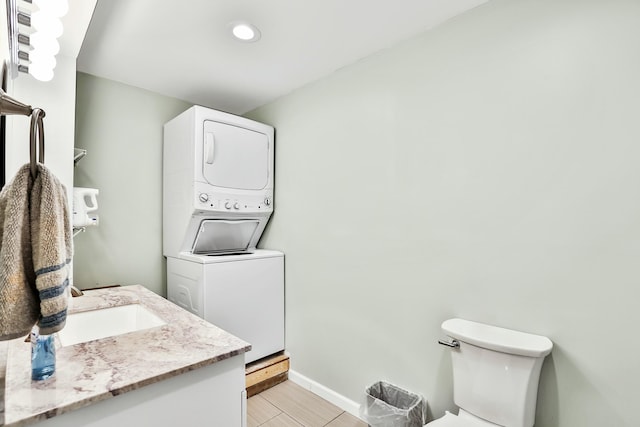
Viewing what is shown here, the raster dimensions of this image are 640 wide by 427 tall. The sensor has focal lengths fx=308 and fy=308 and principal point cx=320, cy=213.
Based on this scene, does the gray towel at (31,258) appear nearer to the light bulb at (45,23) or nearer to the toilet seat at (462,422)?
the light bulb at (45,23)

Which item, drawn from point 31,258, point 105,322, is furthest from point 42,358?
point 105,322

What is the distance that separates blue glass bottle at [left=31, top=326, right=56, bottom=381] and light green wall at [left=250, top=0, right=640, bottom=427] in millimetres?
1585

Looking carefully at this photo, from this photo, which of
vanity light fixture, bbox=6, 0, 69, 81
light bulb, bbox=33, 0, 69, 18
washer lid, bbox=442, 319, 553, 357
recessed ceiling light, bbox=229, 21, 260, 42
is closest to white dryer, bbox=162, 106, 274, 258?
recessed ceiling light, bbox=229, 21, 260, 42

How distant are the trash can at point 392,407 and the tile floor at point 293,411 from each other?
0.28 m

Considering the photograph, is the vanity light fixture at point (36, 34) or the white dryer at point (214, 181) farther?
the white dryer at point (214, 181)

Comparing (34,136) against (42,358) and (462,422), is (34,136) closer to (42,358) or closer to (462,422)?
(42,358)

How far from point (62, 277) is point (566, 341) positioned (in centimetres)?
178

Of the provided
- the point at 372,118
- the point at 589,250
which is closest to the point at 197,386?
the point at 589,250

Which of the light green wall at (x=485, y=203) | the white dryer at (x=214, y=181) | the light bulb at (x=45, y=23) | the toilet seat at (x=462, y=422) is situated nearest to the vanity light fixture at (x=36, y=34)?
the light bulb at (x=45, y=23)

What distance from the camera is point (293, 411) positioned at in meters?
2.13

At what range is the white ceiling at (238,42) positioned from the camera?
5.33ft

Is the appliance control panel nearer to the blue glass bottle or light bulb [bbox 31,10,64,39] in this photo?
light bulb [bbox 31,10,64,39]

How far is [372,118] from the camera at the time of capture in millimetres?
2049

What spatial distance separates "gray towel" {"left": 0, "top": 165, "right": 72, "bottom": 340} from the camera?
596 millimetres
